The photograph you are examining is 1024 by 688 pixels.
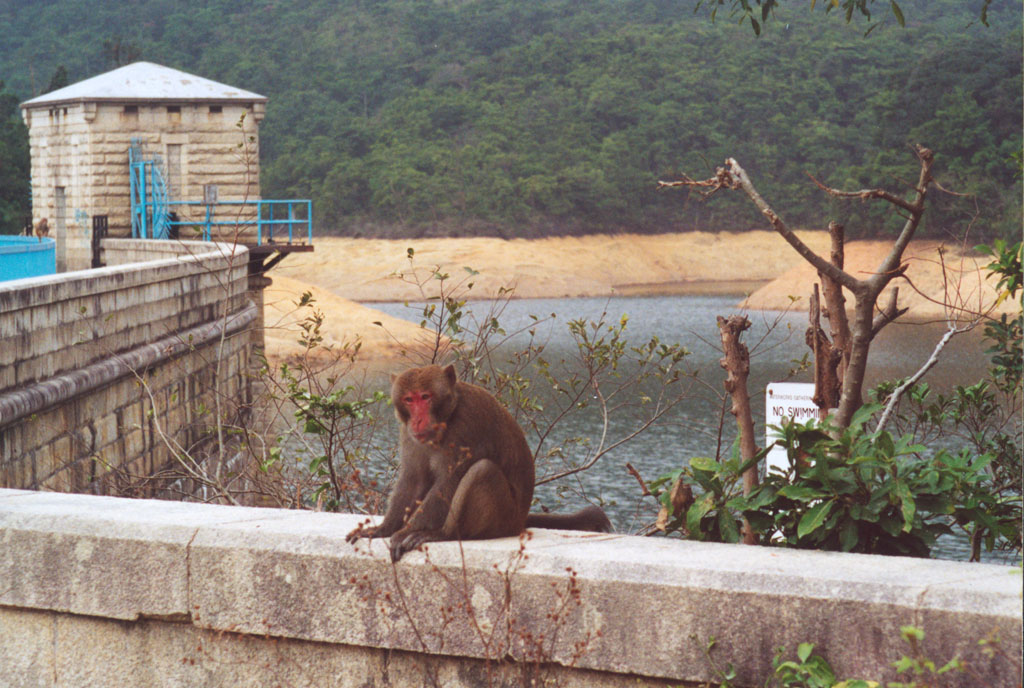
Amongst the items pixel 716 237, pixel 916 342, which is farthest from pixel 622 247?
pixel 916 342

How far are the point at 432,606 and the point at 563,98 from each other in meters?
74.7

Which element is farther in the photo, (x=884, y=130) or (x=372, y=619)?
(x=884, y=130)

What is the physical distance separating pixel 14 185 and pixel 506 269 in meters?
23.2

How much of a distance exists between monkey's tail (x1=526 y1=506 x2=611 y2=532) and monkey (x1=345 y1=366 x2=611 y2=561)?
0.31m

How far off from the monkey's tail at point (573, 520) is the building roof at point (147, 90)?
2435 centimetres

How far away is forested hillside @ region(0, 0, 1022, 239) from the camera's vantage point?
178 feet

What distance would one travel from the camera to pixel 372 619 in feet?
12.6

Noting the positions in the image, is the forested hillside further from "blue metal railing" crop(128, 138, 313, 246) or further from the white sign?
the white sign

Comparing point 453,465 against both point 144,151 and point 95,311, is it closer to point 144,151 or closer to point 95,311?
point 95,311

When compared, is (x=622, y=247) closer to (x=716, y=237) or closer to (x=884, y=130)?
(x=716, y=237)

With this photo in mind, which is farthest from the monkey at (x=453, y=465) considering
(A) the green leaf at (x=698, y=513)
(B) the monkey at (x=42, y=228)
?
(B) the monkey at (x=42, y=228)

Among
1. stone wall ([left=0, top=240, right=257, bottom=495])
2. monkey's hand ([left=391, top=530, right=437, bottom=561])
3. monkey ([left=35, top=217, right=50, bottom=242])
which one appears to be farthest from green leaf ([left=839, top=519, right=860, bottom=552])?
monkey ([left=35, top=217, right=50, bottom=242])

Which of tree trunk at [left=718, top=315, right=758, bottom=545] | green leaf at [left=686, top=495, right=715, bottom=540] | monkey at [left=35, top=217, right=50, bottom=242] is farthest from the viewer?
monkey at [left=35, top=217, right=50, bottom=242]

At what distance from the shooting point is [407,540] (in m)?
3.91
